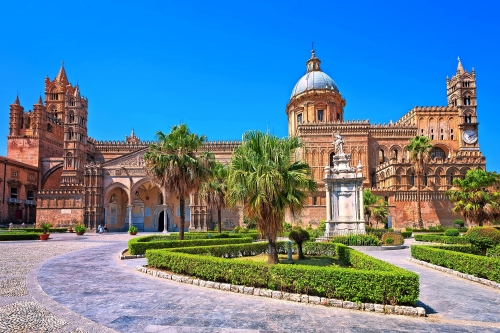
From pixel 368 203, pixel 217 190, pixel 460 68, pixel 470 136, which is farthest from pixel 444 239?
pixel 460 68

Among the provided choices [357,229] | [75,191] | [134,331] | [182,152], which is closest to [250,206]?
[134,331]

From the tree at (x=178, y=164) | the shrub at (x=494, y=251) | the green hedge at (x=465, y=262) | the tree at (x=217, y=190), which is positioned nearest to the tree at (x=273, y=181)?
the green hedge at (x=465, y=262)

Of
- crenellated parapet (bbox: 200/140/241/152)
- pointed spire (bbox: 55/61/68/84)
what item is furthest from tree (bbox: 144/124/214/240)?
pointed spire (bbox: 55/61/68/84)

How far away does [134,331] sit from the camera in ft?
21.3

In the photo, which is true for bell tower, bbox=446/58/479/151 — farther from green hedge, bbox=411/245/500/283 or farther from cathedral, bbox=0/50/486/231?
green hedge, bbox=411/245/500/283

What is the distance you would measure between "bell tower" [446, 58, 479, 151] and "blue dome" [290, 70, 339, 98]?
21.1m

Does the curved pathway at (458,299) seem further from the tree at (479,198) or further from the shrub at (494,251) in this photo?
the tree at (479,198)

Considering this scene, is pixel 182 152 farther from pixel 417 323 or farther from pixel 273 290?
pixel 417 323

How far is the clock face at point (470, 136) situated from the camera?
57.2 metres

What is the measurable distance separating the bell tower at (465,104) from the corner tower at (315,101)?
19.6m

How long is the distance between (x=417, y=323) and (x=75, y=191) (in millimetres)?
50667

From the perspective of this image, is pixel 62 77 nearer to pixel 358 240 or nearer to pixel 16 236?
pixel 16 236

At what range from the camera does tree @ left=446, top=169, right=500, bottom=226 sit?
96.6 ft

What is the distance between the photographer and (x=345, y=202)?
2377 centimetres
